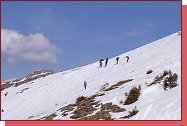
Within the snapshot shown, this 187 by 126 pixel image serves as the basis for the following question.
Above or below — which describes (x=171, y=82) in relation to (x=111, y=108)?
above

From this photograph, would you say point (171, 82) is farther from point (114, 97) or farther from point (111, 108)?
point (111, 108)

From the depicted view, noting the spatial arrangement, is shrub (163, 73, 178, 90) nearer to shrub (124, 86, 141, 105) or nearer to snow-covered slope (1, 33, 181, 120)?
snow-covered slope (1, 33, 181, 120)

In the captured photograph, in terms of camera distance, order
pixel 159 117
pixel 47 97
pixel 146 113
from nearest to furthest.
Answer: pixel 159 117 < pixel 146 113 < pixel 47 97

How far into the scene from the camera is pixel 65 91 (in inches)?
2143

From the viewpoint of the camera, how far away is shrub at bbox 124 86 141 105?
31.6m

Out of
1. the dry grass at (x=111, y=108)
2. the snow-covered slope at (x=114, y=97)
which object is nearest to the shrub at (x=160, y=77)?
the snow-covered slope at (x=114, y=97)

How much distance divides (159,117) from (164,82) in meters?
8.59

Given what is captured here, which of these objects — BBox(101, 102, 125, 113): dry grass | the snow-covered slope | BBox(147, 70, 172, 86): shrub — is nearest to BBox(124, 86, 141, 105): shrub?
the snow-covered slope

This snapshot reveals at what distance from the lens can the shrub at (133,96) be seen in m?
31.6

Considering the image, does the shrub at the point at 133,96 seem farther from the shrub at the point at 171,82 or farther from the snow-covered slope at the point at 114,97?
the shrub at the point at 171,82

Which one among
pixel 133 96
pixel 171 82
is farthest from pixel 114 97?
pixel 171 82

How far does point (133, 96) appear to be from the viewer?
3219 centimetres
